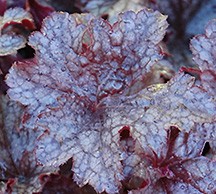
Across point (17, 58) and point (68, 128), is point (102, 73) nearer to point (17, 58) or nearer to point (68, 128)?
point (68, 128)

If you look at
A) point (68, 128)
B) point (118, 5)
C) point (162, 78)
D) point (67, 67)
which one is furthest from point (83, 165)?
point (118, 5)

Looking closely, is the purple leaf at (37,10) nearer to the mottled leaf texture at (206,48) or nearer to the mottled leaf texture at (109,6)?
the mottled leaf texture at (109,6)

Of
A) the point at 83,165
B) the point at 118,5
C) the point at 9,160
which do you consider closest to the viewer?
the point at 83,165

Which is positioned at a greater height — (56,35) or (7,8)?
(56,35)

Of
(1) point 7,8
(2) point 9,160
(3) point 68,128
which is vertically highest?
(3) point 68,128

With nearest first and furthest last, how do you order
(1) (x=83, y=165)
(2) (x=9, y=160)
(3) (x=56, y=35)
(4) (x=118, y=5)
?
(1) (x=83, y=165), (3) (x=56, y=35), (2) (x=9, y=160), (4) (x=118, y=5)

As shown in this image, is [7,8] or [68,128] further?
[7,8]
